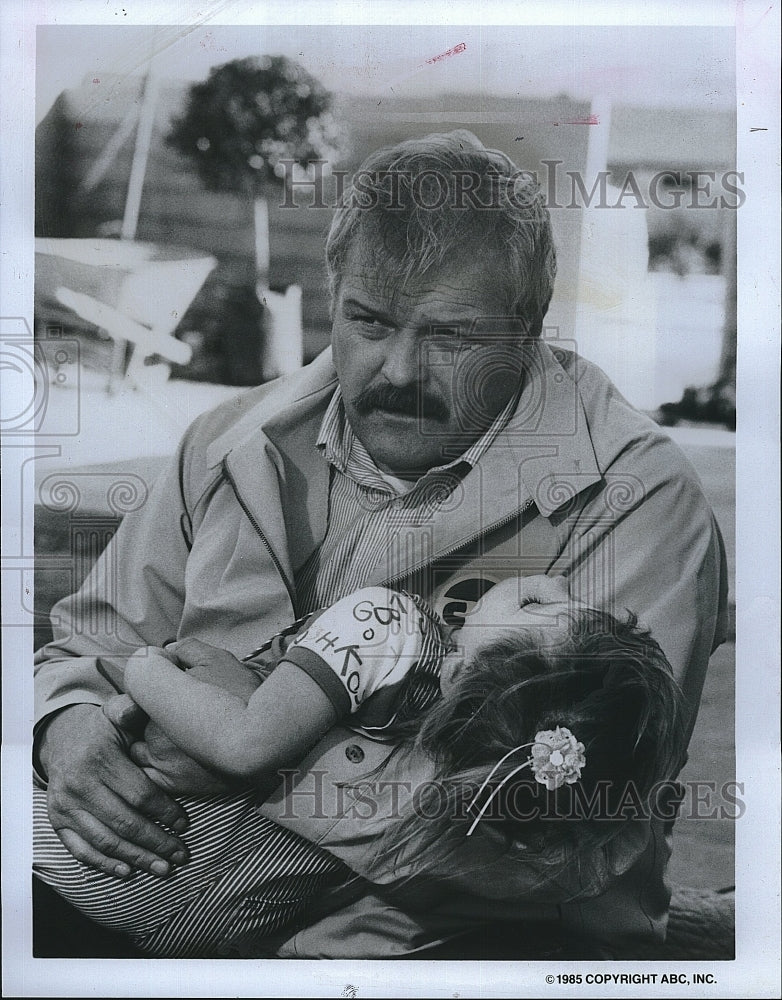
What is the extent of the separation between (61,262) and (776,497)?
5.28 ft

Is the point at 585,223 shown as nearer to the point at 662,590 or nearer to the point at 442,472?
the point at 442,472

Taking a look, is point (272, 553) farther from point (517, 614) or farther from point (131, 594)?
point (517, 614)

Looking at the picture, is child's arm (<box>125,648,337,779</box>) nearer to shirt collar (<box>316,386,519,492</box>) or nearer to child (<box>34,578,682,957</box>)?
child (<box>34,578,682,957</box>)

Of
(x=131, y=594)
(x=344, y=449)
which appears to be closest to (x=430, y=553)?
(x=344, y=449)

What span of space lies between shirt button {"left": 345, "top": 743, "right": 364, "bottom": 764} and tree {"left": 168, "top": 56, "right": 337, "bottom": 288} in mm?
979

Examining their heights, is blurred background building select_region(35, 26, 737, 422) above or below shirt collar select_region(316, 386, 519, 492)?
above

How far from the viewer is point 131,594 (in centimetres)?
209

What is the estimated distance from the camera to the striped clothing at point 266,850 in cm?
197

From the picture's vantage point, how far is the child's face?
79.0 inches

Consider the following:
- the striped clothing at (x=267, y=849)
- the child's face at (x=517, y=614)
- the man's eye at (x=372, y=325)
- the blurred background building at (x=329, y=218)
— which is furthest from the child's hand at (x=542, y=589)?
the man's eye at (x=372, y=325)

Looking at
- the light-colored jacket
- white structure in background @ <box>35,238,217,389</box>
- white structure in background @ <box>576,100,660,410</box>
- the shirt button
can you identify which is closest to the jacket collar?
the light-colored jacket

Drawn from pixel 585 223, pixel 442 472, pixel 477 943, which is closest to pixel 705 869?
pixel 477 943

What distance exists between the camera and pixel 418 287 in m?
2.01

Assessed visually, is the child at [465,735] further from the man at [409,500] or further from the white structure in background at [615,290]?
the white structure in background at [615,290]
